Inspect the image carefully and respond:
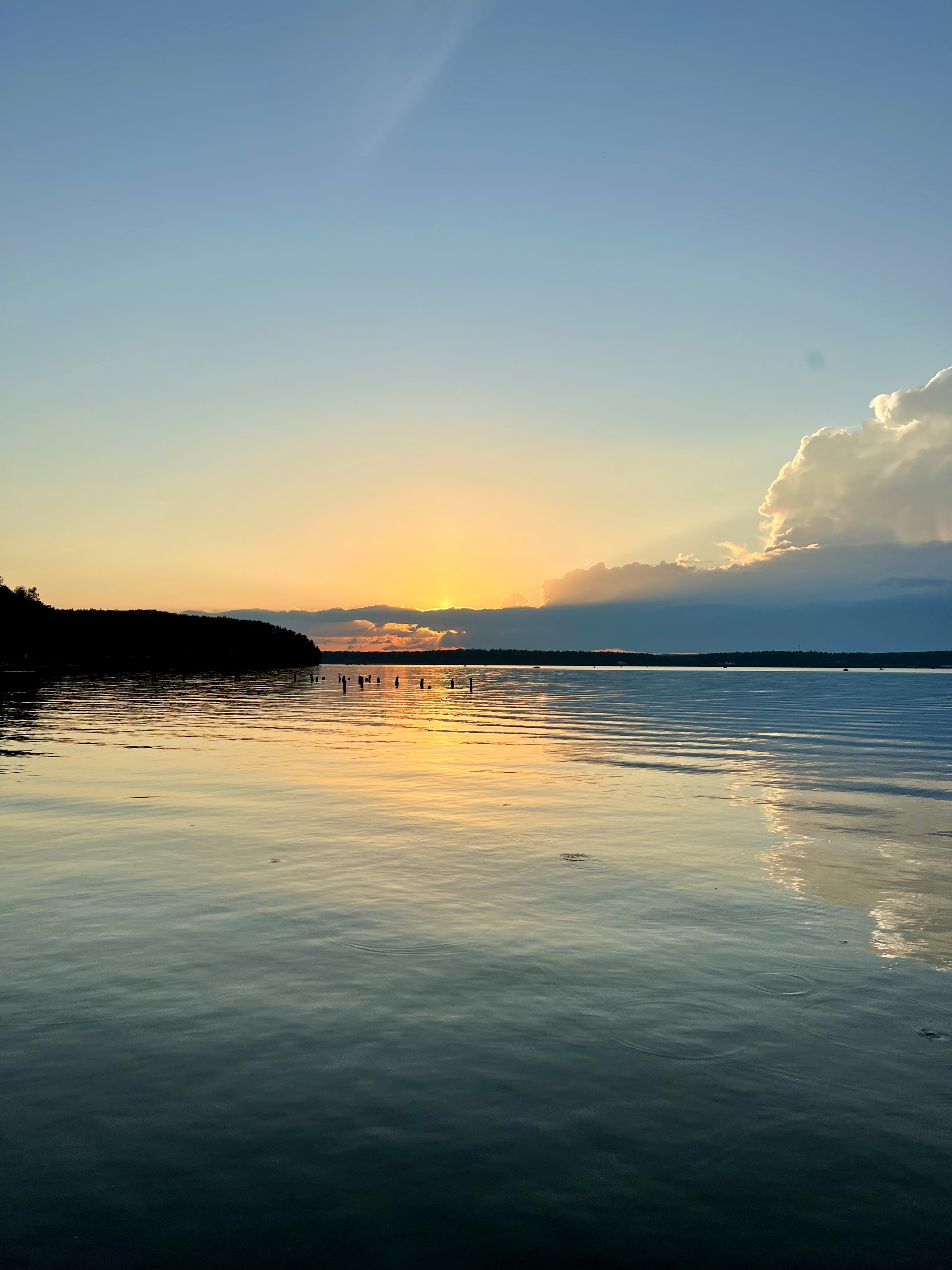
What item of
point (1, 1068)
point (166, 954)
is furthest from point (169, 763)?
point (1, 1068)

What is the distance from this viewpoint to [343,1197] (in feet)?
21.4

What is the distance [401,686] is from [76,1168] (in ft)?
559

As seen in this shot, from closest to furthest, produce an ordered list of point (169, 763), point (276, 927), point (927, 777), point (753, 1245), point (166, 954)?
1. point (753, 1245)
2. point (166, 954)
3. point (276, 927)
4. point (927, 777)
5. point (169, 763)

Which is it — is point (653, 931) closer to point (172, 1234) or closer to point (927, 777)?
point (172, 1234)

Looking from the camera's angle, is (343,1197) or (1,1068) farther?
(1,1068)

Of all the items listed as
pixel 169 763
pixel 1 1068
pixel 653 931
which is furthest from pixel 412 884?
pixel 169 763

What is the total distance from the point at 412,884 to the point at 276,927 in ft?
11.4

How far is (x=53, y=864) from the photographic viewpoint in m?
17.7

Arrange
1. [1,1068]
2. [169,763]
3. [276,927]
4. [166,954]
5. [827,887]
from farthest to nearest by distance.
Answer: [169,763] < [827,887] < [276,927] < [166,954] < [1,1068]

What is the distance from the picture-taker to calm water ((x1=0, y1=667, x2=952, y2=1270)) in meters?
6.30

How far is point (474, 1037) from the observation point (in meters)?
9.33

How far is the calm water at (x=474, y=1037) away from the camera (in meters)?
6.30

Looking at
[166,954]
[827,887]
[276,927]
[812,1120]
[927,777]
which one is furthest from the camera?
[927,777]

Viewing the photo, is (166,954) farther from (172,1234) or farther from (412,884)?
(172,1234)
